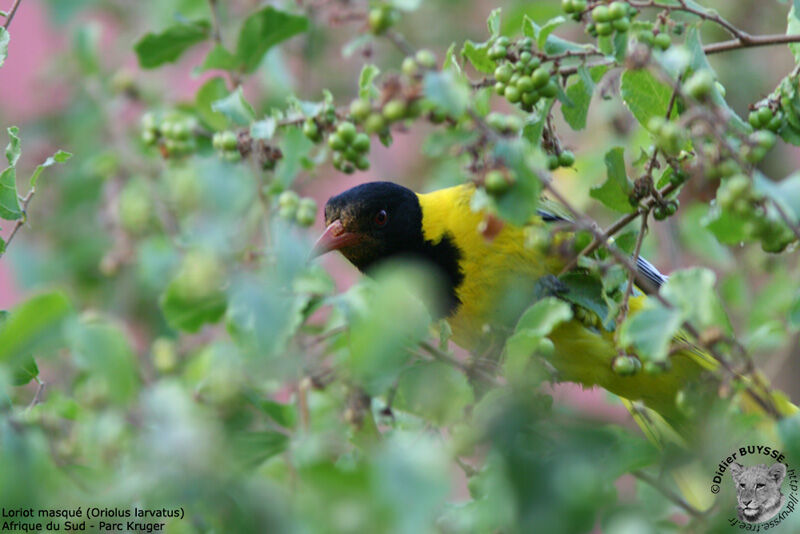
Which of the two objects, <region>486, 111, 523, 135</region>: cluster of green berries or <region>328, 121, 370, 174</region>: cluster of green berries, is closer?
<region>486, 111, 523, 135</region>: cluster of green berries

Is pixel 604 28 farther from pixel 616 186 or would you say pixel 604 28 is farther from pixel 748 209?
pixel 748 209

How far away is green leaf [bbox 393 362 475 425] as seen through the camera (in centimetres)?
107

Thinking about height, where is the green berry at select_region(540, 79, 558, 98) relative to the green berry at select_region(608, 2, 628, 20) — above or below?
below

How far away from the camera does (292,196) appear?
1.64m

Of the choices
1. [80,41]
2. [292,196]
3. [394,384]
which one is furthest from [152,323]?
[394,384]

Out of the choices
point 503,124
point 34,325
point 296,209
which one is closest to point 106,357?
point 34,325

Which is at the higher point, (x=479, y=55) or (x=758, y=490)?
(x=479, y=55)

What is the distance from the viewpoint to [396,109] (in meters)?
1.11

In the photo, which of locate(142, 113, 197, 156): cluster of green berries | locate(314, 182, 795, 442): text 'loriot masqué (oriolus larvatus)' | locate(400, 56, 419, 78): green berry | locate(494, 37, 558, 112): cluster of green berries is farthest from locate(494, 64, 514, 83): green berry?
locate(142, 113, 197, 156): cluster of green berries

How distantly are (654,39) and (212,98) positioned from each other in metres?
1.05

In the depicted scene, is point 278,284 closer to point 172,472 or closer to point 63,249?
point 172,472

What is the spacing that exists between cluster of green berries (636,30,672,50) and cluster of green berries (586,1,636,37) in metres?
0.03

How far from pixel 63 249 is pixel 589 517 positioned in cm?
261

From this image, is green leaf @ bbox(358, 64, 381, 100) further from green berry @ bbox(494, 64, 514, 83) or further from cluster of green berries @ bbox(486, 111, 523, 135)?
cluster of green berries @ bbox(486, 111, 523, 135)
